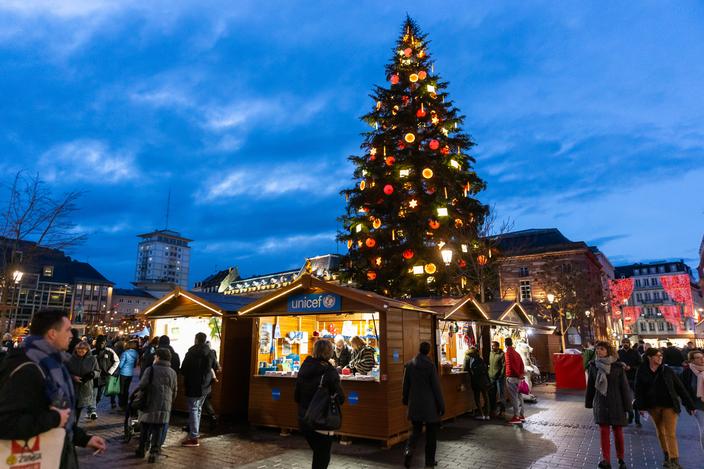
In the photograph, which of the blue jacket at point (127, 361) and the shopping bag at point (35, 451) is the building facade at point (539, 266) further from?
the shopping bag at point (35, 451)

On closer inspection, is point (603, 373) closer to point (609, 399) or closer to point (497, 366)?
point (609, 399)

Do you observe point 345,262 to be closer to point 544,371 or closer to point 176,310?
point 176,310

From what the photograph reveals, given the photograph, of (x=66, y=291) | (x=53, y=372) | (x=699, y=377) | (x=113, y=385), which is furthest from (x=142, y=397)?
(x=66, y=291)

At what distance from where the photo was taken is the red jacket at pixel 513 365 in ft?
38.2

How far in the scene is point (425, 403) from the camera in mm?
7207

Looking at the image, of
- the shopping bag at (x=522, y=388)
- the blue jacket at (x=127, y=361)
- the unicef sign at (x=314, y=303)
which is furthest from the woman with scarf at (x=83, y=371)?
the shopping bag at (x=522, y=388)

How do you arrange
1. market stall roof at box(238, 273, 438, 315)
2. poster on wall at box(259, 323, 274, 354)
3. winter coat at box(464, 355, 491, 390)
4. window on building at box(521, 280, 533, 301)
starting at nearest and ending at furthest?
market stall roof at box(238, 273, 438, 315), poster on wall at box(259, 323, 274, 354), winter coat at box(464, 355, 491, 390), window on building at box(521, 280, 533, 301)

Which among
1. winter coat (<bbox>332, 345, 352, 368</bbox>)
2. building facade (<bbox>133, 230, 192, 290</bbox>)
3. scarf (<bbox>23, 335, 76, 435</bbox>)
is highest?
building facade (<bbox>133, 230, 192, 290</bbox>)

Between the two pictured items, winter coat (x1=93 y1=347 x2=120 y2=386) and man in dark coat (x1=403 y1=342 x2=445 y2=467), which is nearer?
man in dark coat (x1=403 y1=342 x2=445 y2=467)

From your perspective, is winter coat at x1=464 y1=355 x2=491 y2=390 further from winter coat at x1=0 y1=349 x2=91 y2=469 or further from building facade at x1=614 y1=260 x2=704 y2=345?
building facade at x1=614 y1=260 x2=704 y2=345

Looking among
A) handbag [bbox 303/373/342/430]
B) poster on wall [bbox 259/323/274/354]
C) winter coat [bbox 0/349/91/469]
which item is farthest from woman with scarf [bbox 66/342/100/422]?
winter coat [bbox 0/349/91/469]

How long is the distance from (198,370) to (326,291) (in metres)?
2.98

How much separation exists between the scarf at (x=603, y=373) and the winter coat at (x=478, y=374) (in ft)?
16.4

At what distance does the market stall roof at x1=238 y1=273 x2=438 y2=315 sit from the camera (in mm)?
9328
